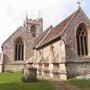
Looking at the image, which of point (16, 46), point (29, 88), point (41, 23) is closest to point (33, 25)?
point (41, 23)

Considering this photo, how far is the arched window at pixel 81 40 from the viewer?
26.2 metres

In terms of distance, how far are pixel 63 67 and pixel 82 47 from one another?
4.25m

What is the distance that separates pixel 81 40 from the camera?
2656 cm

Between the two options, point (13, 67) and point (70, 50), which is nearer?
point (70, 50)

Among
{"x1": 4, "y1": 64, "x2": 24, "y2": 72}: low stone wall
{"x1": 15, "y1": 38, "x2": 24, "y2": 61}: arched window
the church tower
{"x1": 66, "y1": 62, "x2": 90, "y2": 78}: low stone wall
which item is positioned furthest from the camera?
the church tower

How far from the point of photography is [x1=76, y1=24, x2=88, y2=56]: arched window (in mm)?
26156

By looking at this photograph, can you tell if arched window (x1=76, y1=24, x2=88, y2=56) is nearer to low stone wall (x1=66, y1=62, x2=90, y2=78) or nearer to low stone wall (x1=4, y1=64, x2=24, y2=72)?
low stone wall (x1=66, y1=62, x2=90, y2=78)

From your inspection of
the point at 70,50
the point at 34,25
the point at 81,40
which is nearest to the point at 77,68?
the point at 70,50

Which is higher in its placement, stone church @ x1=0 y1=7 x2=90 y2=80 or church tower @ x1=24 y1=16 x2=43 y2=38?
church tower @ x1=24 y1=16 x2=43 y2=38

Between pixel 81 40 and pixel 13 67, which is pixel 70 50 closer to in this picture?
pixel 81 40

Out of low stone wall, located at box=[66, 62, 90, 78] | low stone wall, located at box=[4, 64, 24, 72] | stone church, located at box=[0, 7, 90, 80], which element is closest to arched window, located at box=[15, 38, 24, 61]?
low stone wall, located at box=[4, 64, 24, 72]

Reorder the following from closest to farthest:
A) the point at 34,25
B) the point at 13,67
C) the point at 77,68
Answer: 1. the point at 77,68
2. the point at 13,67
3. the point at 34,25

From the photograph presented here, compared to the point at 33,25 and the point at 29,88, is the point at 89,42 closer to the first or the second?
the point at 29,88

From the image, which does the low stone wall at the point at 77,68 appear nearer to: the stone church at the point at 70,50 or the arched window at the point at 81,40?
the stone church at the point at 70,50
